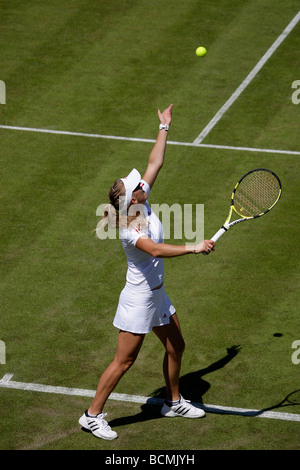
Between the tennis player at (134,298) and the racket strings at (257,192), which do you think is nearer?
the tennis player at (134,298)

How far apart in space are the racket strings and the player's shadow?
1.82 metres

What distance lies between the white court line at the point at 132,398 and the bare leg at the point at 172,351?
0.39m

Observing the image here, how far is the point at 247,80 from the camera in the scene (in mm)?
17828

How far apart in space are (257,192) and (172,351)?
7.35 ft

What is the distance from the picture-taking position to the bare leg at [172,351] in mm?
8727

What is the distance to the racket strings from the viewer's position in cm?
946

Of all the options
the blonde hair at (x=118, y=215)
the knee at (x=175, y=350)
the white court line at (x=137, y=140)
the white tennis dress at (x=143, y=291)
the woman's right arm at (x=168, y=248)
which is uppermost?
the white court line at (x=137, y=140)

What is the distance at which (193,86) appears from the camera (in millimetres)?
17547
